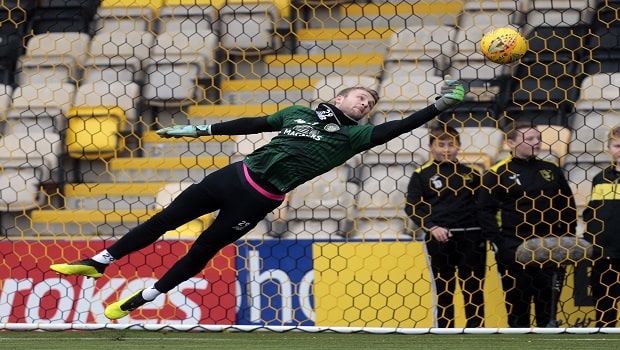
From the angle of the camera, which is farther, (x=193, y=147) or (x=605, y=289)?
(x=193, y=147)

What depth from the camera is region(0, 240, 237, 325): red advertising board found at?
754cm

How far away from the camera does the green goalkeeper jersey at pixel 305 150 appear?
5902 millimetres

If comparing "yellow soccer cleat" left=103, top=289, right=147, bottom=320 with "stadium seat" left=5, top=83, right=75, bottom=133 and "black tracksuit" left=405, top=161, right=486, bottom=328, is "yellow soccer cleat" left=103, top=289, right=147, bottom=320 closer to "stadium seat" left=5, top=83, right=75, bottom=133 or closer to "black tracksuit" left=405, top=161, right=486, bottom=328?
"black tracksuit" left=405, top=161, right=486, bottom=328

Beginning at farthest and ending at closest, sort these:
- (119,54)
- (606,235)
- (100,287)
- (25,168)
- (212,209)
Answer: (119,54) < (25,168) < (100,287) < (606,235) < (212,209)

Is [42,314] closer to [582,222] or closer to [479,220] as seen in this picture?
[479,220]

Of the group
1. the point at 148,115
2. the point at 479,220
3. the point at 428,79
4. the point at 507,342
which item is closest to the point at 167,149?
the point at 148,115

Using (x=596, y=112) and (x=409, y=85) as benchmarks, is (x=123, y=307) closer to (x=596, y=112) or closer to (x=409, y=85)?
(x=409, y=85)

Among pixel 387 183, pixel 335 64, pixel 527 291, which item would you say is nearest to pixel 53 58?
pixel 335 64

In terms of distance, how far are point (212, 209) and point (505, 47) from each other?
1789 mm

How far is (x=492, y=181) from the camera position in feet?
23.5

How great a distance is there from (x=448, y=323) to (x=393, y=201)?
4.30 ft

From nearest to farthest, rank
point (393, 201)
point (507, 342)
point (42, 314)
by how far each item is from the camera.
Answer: point (507, 342) → point (42, 314) → point (393, 201)

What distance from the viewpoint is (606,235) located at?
274 inches

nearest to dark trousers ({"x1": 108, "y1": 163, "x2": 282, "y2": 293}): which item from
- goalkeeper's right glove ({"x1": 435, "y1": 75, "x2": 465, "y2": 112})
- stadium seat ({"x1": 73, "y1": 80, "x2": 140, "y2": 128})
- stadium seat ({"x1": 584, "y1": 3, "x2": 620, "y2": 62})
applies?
goalkeeper's right glove ({"x1": 435, "y1": 75, "x2": 465, "y2": 112})
